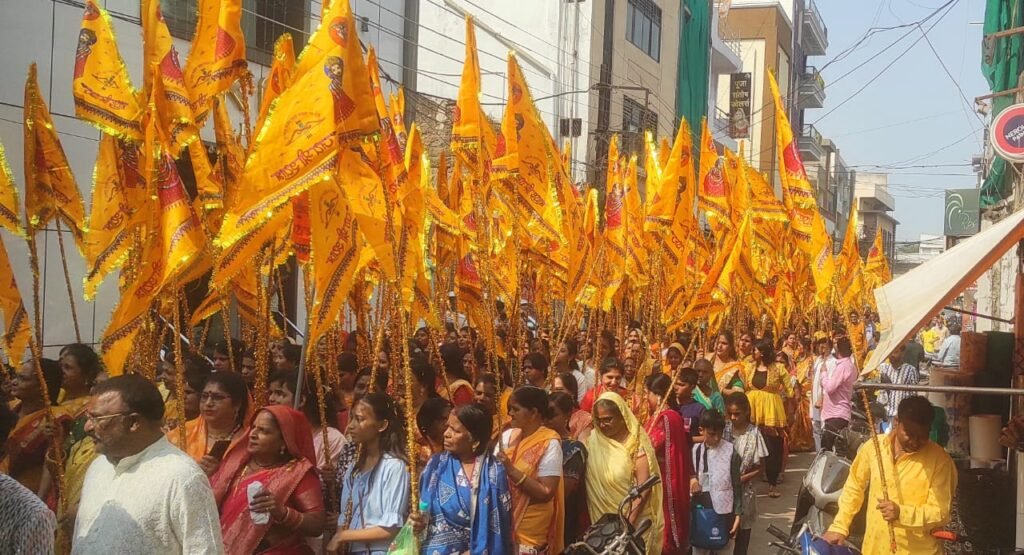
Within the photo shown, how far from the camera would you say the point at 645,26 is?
29.8 m

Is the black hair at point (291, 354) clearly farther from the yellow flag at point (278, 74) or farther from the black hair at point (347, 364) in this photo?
the yellow flag at point (278, 74)

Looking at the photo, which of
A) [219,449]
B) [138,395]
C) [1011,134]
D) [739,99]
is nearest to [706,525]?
[219,449]

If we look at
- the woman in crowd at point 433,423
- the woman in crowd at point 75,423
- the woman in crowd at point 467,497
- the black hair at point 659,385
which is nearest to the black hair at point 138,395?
the woman in crowd at point 75,423

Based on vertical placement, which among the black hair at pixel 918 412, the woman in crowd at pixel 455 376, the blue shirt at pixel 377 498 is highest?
the black hair at pixel 918 412

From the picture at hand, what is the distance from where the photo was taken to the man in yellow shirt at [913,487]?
494 cm

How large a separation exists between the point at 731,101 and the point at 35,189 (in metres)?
36.8

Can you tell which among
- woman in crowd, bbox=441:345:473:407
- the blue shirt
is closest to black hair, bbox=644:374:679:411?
woman in crowd, bbox=441:345:473:407

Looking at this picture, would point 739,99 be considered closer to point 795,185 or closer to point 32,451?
point 795,185

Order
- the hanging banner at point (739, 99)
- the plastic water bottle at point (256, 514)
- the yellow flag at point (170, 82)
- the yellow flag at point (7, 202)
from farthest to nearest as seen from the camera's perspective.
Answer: the hanging banner at point (739, 99) → the yellow flag at point (170, 82) → the yellow flag at point (7, 202) → the plastic water bottle at point (256, 514)

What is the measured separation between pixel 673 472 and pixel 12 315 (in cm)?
420

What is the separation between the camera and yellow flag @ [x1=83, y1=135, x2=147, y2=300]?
7.13 m

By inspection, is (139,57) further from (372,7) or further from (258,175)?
(258,175)

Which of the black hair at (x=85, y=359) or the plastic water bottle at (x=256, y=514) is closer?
the plastic water bottle at (x=256, y=514)

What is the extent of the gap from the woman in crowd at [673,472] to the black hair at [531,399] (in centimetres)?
128
